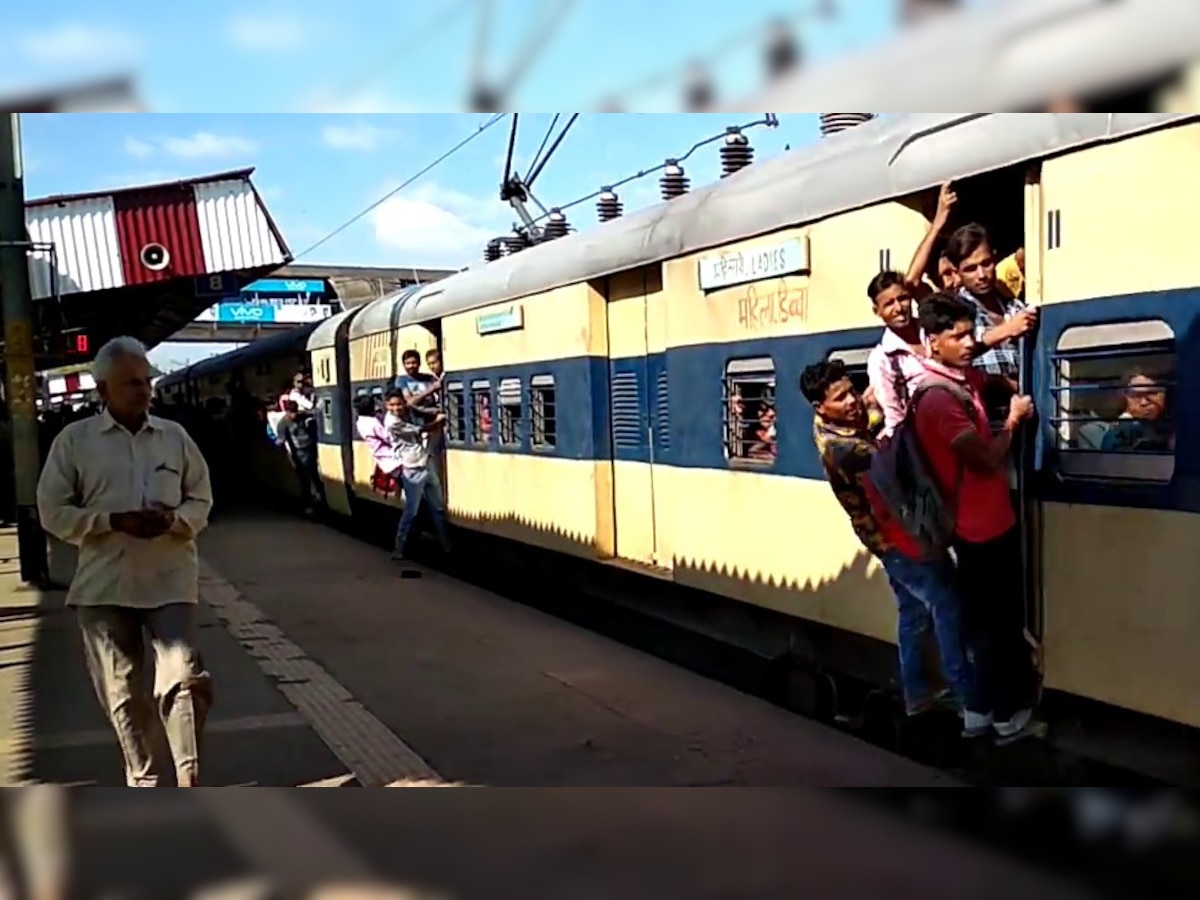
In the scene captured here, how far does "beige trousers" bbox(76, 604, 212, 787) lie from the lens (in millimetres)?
3797

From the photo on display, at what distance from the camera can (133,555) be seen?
3793 mm

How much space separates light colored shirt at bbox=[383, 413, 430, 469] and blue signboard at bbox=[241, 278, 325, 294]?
2.63 ft

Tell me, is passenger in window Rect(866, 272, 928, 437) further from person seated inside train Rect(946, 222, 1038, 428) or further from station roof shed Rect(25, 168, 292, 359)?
station roof shed Rect(25, 168, 292, 359)

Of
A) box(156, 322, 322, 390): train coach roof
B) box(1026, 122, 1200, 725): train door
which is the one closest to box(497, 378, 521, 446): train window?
box(156, 322, 322, 390): train coach roof

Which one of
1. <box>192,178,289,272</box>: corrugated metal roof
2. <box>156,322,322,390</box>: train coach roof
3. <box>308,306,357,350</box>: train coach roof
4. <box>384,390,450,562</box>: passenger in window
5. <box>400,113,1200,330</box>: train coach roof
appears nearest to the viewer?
<box>400,113,1200,330</box>: train coach roof

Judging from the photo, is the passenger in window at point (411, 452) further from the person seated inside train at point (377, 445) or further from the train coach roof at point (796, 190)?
the train coach roof at point (796, 190)

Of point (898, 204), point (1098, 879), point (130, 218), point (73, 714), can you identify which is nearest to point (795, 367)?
point (898, 204)

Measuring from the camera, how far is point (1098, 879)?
138 inches

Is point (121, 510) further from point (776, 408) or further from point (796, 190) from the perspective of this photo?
point (796, 190)

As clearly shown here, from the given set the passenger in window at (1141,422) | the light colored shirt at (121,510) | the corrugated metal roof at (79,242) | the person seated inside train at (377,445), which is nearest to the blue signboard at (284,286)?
the corrugated metal roof at (79,242)

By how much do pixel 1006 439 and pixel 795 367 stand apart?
2.97 feet

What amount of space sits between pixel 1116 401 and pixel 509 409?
2.57 m

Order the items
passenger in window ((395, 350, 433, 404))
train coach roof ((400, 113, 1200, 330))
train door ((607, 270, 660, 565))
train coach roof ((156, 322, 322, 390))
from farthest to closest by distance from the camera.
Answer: train door ((607, 270, 660, 565)) → passenger in window ((395, 350, 433, 404)) → train coach roof ((156, 322, 322, 390)) → train coach roof ((400, 113, 1200, 330))

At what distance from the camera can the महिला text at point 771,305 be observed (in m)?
4.16
